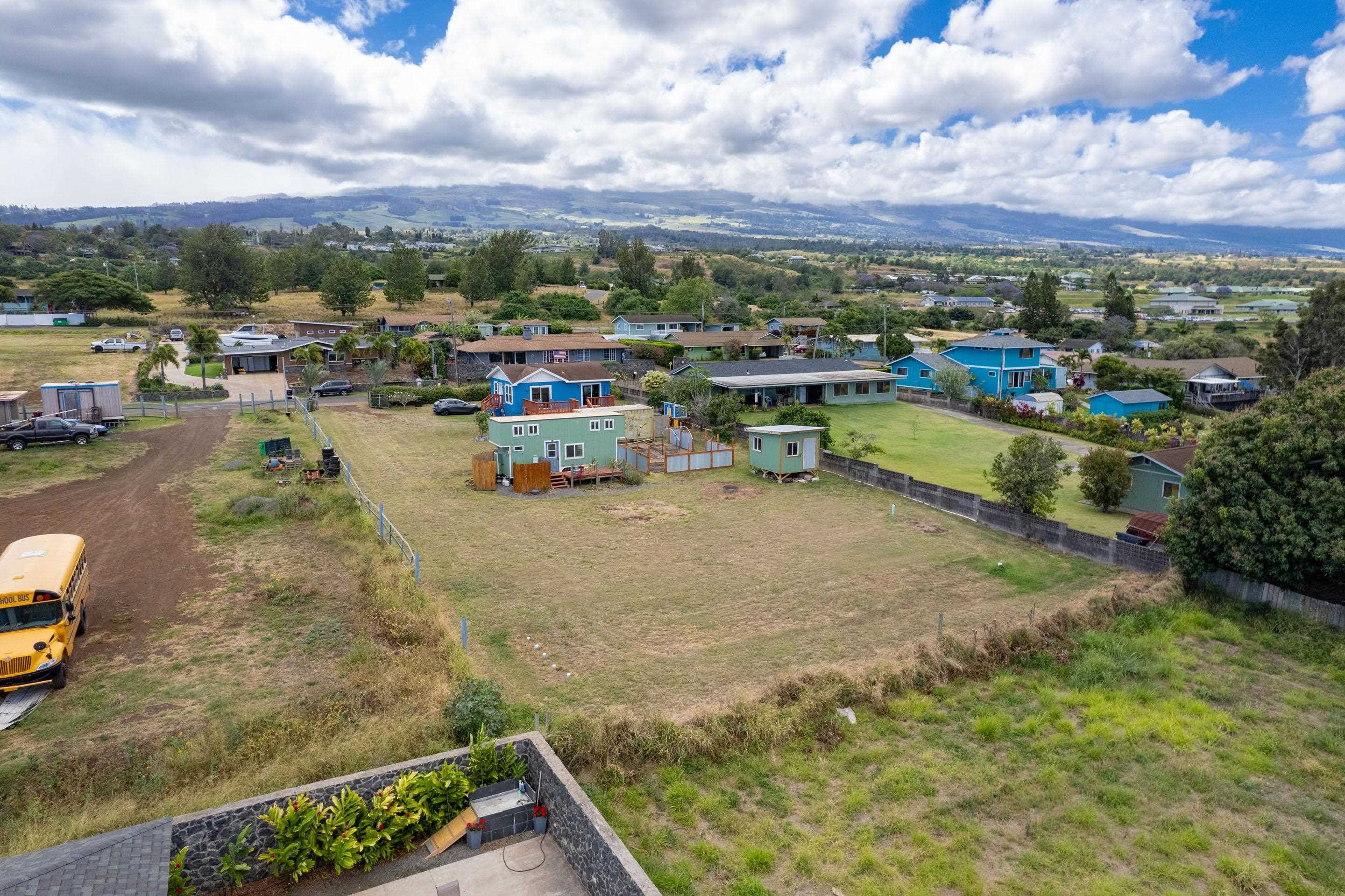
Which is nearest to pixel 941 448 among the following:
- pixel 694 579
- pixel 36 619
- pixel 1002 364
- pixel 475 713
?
pixel 1002 364

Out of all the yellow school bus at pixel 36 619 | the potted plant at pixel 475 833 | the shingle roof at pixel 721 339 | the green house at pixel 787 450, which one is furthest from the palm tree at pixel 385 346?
the potted plant at pixel 475 833

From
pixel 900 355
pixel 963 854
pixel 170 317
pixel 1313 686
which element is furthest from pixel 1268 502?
pixel 170 317

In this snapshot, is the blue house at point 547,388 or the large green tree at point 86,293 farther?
the large green tree at point 86,293

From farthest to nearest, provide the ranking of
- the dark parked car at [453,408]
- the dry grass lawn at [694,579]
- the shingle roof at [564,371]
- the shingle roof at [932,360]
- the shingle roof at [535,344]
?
1. the shingle roof at [932,360]
2. the shingle roof at [535,344]
3. the dark parked car at [453,408]
4. the shingle roof at [564,371]
5. the dry grass lawn at [694,579]

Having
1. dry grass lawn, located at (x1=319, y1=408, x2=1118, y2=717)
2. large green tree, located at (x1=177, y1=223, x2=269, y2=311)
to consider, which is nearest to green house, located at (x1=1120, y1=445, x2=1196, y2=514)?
dry grass lawn, located at (x1=319, y1=408, x2=1118, y2=717)

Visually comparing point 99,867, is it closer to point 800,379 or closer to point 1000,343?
point 800,379

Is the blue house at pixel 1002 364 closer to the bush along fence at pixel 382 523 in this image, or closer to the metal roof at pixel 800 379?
the metal roof at pixel 800 379
